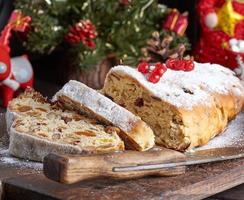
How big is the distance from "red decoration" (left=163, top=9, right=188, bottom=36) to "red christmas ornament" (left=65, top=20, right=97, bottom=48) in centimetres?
29

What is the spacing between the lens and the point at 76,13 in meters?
2.64

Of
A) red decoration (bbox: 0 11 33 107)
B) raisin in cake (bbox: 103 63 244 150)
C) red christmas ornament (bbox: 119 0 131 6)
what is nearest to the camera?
raisin in cake (bbox: 103 63 244 150)

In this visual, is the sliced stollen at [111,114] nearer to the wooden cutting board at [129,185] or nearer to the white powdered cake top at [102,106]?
the white powdered cake top at [102,106]

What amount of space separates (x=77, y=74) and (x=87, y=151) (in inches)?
50.2

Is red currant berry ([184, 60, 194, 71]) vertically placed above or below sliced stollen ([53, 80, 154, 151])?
above

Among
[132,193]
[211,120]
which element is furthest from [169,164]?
[211,120]

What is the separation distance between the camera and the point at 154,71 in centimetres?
176

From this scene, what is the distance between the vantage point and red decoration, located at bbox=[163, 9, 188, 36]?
2676 millimetres

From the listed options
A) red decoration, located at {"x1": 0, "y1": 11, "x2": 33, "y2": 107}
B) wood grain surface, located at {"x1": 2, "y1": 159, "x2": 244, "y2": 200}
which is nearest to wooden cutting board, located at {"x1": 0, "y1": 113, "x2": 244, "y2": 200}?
wood grain surface, located at {"x1": 2, "y1": 159, "x2": 244, "y2": 200}

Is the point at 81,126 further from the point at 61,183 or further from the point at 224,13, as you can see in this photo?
the point at 224,13

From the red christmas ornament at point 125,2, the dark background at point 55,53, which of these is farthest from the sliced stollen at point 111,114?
the dark background at point 55,53

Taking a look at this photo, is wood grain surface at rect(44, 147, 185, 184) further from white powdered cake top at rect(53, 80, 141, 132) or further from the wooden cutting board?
white powdered cake top at rect(53, 80, 141, 132)

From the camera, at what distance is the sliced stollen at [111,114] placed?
5.22 ft

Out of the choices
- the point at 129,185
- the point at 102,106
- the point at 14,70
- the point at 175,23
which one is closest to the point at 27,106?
the point at 102,106
